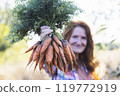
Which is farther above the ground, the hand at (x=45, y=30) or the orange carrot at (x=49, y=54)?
the hand at (x=45, y=30)

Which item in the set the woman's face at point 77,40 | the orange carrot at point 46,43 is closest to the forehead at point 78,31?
the woman's face at point 77,40

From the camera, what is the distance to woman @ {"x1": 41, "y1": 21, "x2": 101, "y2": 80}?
1713mm

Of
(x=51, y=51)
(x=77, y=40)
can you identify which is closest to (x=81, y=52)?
(x=77, y=40)

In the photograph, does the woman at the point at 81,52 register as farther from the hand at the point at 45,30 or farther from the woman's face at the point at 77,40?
the hand at the point at 45,30

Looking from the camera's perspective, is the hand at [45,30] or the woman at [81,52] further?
the woman at [81,52]

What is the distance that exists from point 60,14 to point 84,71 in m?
0.86

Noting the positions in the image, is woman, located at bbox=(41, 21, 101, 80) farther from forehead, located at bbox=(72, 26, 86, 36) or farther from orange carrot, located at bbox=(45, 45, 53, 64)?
orange carrot, located at bbox=(45, 45, 53, 64)

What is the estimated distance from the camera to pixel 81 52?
176 cm

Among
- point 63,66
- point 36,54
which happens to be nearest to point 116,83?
point 63,66

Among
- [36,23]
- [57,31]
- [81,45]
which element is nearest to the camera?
[36,23]

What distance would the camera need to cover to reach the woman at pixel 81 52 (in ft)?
5.62

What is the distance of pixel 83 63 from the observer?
1955 mm

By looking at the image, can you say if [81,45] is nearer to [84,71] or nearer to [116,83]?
[84,71]

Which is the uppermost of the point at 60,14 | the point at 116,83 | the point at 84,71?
the point at 60,14
